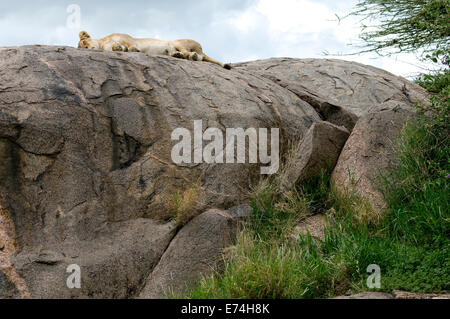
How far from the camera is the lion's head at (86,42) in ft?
29.1

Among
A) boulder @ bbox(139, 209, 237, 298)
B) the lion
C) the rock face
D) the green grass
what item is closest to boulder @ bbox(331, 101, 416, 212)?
the green grass

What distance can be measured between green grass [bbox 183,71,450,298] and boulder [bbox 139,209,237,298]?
0.55 feet

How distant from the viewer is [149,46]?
919 centimetres

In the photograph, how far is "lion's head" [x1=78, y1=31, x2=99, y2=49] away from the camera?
8.87 metres

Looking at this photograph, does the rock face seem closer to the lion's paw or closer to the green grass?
the green grass

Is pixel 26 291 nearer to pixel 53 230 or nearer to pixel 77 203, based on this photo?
pixel 53 230

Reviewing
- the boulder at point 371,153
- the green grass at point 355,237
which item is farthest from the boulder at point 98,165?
the boulder at point 371,153

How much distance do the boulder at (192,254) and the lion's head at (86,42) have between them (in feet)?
13.8

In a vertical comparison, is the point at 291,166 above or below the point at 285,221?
above

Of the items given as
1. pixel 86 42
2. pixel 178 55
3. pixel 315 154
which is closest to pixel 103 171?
pixel 315 154

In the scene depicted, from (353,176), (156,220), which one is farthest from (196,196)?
(353,176)

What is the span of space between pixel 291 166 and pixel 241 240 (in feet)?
5.63

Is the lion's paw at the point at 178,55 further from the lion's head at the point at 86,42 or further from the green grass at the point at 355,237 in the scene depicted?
the green grass at the point at 355,237

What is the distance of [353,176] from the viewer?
698cm
